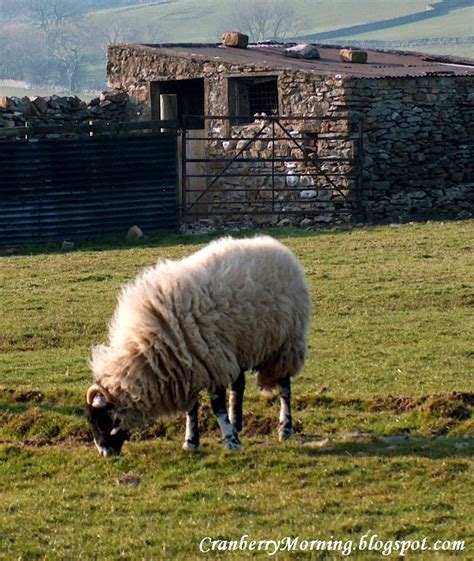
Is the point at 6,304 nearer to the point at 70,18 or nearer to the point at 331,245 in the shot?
the point at 331,245

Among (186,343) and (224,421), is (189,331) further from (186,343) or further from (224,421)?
(224,421)

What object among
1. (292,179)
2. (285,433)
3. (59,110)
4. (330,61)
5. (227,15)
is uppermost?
(227,15)

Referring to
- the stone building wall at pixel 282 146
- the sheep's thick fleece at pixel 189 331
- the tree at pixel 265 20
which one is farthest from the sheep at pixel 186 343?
the tree at pixel 265 20

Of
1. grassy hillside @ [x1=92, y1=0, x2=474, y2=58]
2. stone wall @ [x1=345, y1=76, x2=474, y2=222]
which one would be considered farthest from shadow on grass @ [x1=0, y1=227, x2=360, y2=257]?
grassy hillside @ [x1=92, y1=0, x2=474, y2=58]

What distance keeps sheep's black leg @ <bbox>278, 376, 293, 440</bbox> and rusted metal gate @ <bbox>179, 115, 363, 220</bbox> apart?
589 inches

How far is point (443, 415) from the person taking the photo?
10719 millimetres

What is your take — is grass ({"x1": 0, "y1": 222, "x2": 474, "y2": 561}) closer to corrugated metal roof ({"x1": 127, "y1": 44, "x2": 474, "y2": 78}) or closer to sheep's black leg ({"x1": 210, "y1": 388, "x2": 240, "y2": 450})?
sheep's black leg ({"x1": 210, "y1": 388, "x2": 240, "y2": 450})

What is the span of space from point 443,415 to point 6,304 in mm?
8757

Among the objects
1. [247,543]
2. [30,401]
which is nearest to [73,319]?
[30,401]

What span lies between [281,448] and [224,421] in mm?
533

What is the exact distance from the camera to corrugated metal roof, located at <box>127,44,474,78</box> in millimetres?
28375

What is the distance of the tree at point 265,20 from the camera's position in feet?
396

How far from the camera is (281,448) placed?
10.1 metres

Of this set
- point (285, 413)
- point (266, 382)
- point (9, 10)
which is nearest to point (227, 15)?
point (9, 10)
